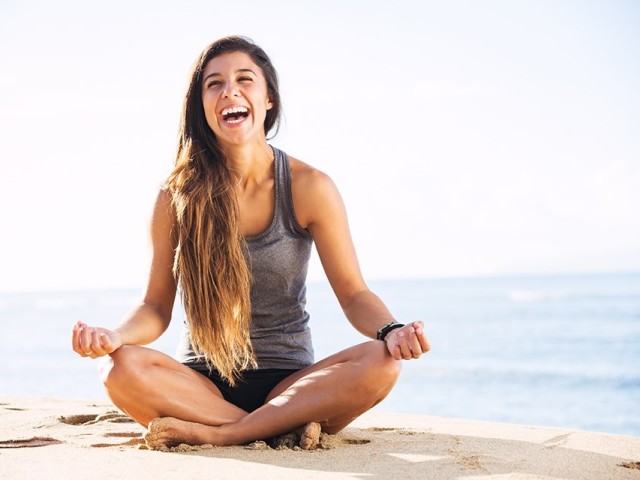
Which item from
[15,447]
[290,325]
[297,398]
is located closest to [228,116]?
[290,325]

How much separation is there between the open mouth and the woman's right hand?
1160 millimetres

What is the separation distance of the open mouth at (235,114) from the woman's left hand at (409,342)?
127cm

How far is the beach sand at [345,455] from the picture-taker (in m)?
2.62

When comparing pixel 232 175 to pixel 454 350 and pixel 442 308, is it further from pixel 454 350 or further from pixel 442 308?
pixel 442 308

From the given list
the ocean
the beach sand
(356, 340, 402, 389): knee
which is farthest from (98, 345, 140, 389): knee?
the ocean

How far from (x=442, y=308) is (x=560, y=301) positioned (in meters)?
4.83

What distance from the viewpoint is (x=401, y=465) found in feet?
9.25

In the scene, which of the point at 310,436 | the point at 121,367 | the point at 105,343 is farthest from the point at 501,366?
the point at 105,343

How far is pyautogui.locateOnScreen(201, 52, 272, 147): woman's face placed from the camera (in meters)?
3.64

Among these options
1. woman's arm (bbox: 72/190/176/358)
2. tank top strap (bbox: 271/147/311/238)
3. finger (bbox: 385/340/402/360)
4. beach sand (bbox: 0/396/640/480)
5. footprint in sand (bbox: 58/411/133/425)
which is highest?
tank top strap (bbox: 271/147/311/238)

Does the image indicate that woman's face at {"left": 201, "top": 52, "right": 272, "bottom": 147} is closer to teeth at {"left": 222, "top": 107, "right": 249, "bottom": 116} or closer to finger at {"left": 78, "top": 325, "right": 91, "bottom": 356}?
teeth at {"left": 222, "top": 107, "right": 249, "bottom": 116}

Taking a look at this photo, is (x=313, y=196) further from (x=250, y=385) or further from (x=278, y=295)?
(x=250, y=385)

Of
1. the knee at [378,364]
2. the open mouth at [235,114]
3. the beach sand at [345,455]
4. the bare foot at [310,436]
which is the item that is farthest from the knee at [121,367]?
the open mouth at [235,114]

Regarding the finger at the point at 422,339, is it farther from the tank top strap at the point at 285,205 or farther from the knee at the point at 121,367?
the knee at the point at 121,367
